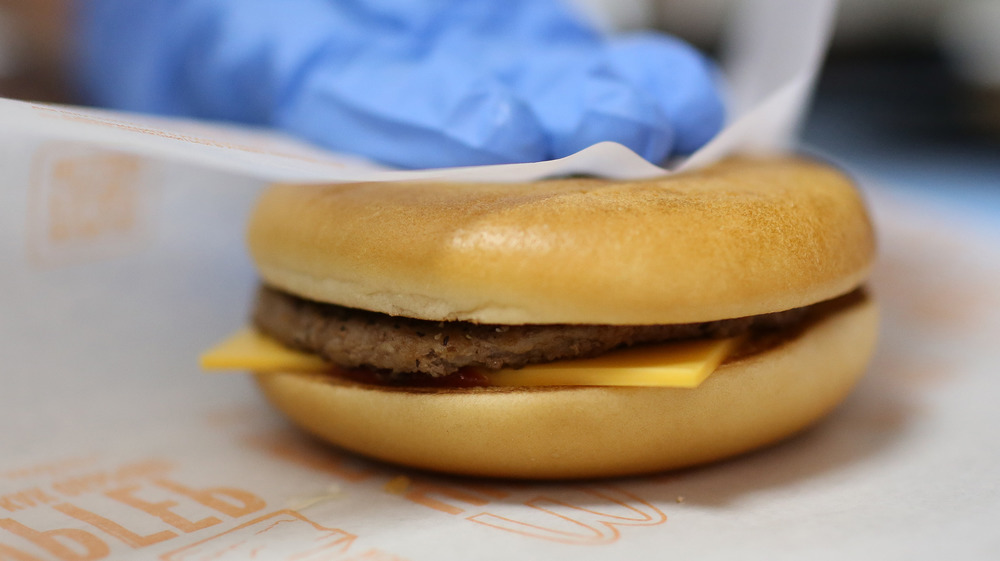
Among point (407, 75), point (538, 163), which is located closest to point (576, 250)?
point (538, 163)

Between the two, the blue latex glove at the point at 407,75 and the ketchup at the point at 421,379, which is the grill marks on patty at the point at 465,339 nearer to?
the ketchup at the point at 421,379

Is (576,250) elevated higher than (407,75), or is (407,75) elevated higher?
(407,75)

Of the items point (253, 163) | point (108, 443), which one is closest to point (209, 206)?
point (108, 443)

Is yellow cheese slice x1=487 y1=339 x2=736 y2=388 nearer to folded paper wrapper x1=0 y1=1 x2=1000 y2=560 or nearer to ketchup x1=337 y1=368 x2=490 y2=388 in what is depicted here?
ketchup x1=337 y1=368 x2=490 y2=388

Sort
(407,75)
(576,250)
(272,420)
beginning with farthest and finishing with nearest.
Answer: (272,420) < (407,75) < (576,250)

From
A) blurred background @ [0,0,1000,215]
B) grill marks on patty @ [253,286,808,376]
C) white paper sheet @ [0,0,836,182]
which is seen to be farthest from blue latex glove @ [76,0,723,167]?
blurred background @ [0,0,1000,215]

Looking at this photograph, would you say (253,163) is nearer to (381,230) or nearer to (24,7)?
(381,230)

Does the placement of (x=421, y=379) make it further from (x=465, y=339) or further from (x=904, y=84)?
(x=904, y=84)
